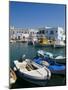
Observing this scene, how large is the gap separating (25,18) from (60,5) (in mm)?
513

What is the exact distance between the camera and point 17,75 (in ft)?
8.17

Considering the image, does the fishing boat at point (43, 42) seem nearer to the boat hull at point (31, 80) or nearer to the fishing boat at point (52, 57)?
the fishing boat at point (52, 57)

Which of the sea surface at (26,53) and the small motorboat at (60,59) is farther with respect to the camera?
the small motorboat at (60,59)

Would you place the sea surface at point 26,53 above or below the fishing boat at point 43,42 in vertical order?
below

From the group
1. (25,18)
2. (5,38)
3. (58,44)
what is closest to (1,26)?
(5,38)

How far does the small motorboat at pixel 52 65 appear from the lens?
2.57 metres

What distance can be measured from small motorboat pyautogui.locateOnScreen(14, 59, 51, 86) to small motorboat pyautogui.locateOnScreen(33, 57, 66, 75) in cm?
5

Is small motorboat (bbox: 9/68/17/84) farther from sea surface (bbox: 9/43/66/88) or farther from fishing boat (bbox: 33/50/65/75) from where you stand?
fishing boat (bbox: 33/50/65/75)

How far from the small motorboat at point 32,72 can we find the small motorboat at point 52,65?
0.05m

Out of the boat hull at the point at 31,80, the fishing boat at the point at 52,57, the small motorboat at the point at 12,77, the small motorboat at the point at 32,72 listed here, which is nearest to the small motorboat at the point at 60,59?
the fishing boat at the point at 52,57

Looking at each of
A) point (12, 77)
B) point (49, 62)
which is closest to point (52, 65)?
point (49, 62)

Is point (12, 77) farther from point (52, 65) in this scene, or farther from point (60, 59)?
point (60, 59)

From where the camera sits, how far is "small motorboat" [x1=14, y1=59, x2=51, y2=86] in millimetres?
2504

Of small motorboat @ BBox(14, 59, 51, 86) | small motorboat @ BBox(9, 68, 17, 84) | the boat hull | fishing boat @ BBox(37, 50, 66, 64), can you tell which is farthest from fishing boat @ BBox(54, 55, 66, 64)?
small motorboat @ BBox(9, 68, 17, 84)
